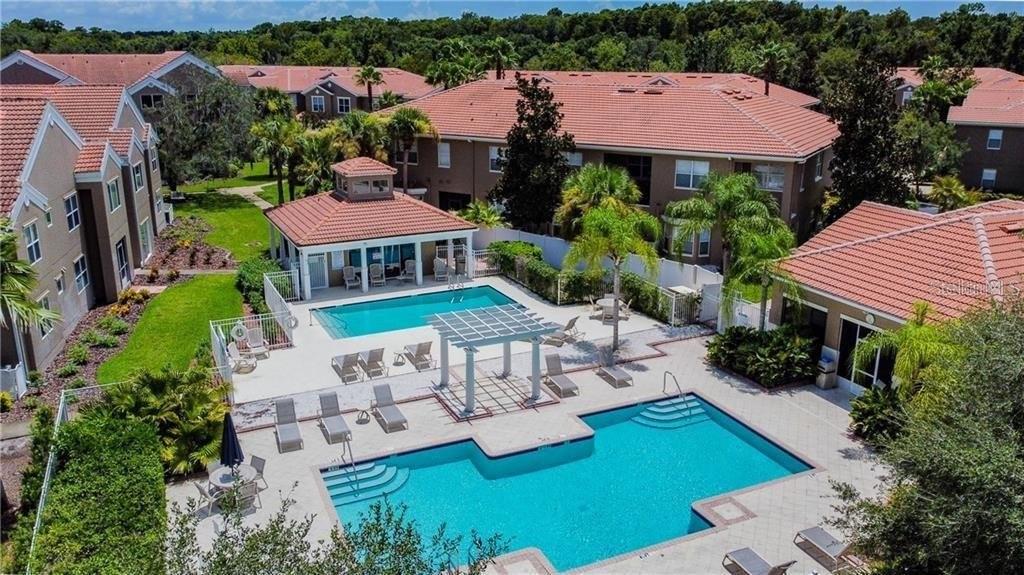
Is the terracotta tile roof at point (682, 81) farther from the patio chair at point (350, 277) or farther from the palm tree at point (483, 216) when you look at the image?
the patio chair at point (350, 277)

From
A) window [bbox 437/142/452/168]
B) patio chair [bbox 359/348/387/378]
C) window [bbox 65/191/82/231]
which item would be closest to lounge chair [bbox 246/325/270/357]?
patio chair [bbox 359/348/387/378]

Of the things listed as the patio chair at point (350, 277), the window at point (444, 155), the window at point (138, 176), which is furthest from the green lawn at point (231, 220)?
the window at point (444, 155)

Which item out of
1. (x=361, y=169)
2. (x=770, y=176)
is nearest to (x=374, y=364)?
(x=361, y=169)

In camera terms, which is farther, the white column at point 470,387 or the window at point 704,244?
the window at point 704,244

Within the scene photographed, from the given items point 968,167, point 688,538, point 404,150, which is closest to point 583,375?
point 688,538

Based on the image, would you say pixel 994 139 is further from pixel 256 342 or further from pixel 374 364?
pixel 256 342

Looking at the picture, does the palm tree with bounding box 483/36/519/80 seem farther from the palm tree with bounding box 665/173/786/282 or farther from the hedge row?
the hedge row

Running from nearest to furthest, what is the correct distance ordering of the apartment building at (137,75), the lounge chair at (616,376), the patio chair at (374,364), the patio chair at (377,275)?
the lounge chair at (616,376) < the patio chair at (374,364) < the patio chair at (377,275) < the apartment building at (137,75)
